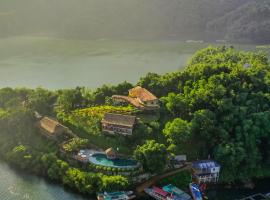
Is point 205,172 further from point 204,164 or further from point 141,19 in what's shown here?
point 141,19

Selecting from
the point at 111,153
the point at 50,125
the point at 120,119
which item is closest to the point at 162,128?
the point at 120,119

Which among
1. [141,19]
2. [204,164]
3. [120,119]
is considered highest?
[141,19]

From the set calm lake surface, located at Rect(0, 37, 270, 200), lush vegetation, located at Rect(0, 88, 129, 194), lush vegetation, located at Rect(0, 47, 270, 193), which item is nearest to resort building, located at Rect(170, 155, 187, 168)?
lush vegetation, located at Rect(0, 47, 270, 193)

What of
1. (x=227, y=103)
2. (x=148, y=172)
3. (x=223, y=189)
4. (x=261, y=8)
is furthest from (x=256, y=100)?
(x=261, y=8)

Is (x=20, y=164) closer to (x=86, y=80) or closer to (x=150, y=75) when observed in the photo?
(x=150, y=75)

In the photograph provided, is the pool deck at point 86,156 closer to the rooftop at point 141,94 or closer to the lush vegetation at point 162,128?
the lush vegetation at point 162,128

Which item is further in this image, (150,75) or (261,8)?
(261,8)
